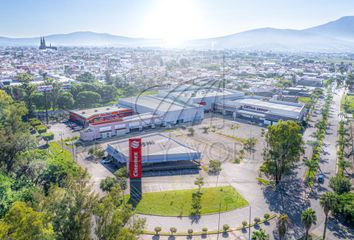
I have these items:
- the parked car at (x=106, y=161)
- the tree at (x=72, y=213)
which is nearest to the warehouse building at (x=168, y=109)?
the parked car at (x=106, y=161)

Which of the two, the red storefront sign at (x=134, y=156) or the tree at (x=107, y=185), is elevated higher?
the red storefront sign at (x=134, y=156)

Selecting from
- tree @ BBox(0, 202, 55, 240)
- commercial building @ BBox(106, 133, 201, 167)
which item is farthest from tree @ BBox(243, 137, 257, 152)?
tree @ BBox(0, 202, 55, 240)

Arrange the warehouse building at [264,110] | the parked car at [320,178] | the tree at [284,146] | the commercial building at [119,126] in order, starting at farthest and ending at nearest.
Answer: the warehouse building at [264,110] < the commercial building at [119,126] < the parked car at [320,178] < the tree at [284,146]

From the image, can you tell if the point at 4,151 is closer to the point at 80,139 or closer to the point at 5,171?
the point at 5,171

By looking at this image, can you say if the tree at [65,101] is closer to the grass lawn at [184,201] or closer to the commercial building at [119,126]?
the commercial building at [119,126]

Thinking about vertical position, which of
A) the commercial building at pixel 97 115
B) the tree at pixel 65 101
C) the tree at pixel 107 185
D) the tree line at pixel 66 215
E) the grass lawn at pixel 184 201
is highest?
the tree line at pixel 66 215

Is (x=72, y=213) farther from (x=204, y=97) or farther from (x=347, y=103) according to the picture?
(x=347, y=103)

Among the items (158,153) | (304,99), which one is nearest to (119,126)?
(158,153)
